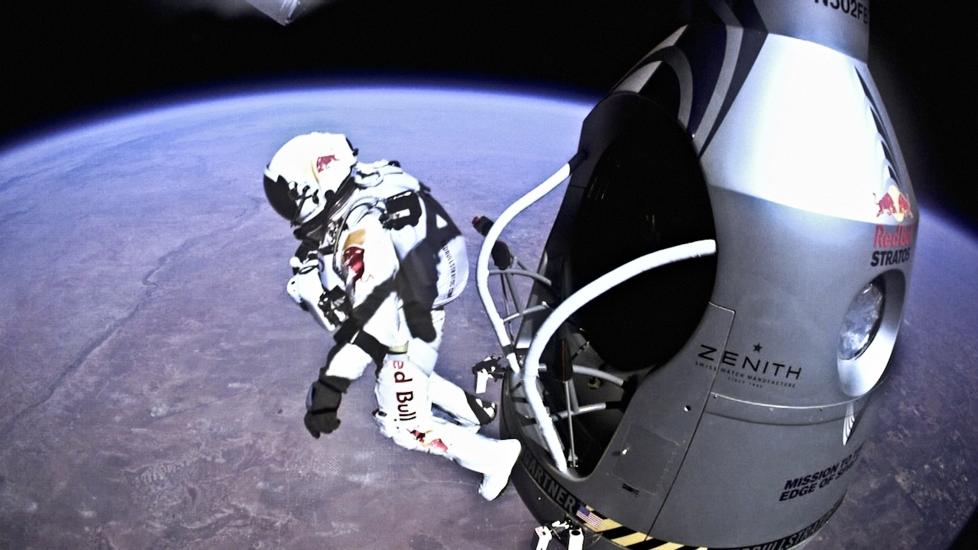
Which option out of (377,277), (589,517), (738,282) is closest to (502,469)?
(589,517)

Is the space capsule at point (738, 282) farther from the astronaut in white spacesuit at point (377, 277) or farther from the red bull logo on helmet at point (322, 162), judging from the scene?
the red bull logo on helmet at point (322, 162)

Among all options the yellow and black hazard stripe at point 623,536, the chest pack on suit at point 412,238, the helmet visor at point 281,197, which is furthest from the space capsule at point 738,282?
the helmet visor at point 281,197

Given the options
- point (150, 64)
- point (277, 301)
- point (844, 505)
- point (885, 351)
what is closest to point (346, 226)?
point (150, 64)

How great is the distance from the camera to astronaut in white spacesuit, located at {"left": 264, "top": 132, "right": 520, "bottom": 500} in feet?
6.21

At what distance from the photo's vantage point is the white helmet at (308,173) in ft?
6.25

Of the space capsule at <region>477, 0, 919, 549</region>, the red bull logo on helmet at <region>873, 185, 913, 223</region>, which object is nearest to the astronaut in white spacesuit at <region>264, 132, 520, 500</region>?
the space capsule at <region>477, 0, 919, 549</region>

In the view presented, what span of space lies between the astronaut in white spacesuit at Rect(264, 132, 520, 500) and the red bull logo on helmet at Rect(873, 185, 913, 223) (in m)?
1.40

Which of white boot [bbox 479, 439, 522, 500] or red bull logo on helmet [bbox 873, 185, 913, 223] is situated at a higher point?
red bull logo on helmet [bbox 873, 185, 913, 223]

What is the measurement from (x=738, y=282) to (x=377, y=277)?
1.18m

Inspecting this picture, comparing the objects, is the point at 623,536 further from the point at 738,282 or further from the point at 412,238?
the point at 412,238

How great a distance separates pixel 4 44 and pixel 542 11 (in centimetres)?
244

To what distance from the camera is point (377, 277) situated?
1.86 metres

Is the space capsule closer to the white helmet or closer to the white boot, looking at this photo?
the white boot

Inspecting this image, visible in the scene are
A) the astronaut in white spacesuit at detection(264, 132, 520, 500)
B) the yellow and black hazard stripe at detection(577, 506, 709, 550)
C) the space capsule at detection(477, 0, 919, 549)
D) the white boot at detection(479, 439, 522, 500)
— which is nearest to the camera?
the space capsule at detection(477, 0, 919, 549)
